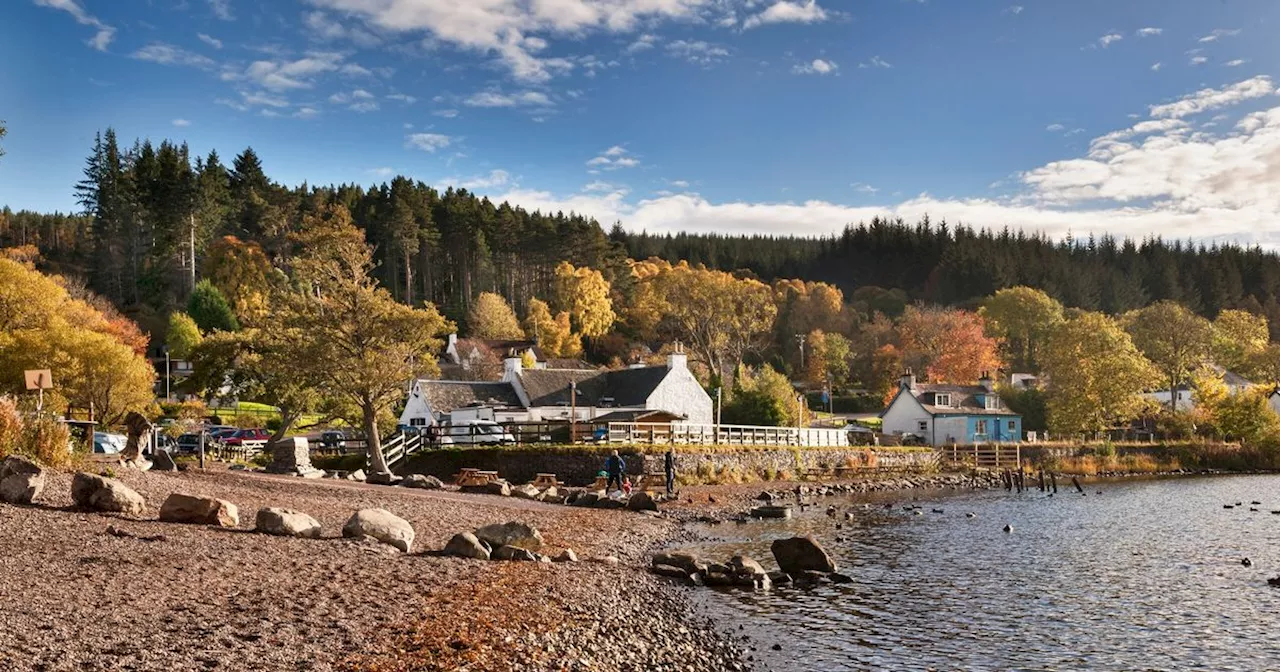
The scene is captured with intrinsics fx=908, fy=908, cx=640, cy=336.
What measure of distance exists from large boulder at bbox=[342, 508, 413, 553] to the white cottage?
42.1m

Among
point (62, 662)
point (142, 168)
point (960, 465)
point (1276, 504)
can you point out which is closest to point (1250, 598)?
point (62, 662)

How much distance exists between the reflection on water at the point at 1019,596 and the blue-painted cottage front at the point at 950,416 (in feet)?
136

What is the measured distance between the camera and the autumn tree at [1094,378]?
75.3 m

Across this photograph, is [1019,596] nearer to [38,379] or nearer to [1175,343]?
[38,379]

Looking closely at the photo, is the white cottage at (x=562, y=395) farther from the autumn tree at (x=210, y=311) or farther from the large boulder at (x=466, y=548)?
the large boulder at (x=466, y=548)

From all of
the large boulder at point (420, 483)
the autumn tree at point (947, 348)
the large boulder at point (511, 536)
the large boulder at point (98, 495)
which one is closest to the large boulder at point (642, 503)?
the large boulder at point (420, 483)

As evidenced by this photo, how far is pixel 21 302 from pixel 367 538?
152 ft

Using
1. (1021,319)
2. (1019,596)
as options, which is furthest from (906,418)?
(1019,596)

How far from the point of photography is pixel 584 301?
104625 millimetres

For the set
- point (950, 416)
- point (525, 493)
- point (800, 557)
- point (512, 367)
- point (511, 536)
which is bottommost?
point (525, 493)

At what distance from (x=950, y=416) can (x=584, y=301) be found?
1706 inches

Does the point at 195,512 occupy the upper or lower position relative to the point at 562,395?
lower

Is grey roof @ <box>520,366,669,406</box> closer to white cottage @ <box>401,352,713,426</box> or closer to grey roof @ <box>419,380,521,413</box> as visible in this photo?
white cottage @ <box>401,352,713,426</box>

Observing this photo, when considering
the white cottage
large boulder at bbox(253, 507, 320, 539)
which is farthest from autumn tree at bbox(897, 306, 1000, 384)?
large boulder at bbox(253, 507, 320, 539)
